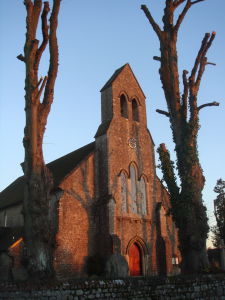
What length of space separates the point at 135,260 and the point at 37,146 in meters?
13.8

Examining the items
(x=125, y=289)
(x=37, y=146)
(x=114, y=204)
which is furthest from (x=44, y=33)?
(x=114, y=204)

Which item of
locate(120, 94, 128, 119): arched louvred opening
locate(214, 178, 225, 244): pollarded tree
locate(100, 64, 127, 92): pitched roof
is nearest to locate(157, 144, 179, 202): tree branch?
locate(120, 94, 128, 119): arched louvred opening

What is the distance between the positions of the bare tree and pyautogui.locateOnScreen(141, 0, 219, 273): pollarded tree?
6.02 metres

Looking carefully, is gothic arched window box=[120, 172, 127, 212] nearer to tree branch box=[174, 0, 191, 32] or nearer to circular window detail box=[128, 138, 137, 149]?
circular window detail box=[128, 138, 137, 149]

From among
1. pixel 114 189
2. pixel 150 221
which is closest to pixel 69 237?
pixel 114 189

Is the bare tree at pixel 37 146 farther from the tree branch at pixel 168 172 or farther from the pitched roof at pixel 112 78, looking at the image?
the pitched roof at pixel 112 78

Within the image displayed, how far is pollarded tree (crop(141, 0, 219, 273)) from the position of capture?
56.2ft

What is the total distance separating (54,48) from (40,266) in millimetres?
10022

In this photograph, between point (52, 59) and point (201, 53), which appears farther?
point (201, 53)

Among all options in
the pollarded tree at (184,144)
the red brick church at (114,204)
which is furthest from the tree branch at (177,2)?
the red brick church at (114,204)

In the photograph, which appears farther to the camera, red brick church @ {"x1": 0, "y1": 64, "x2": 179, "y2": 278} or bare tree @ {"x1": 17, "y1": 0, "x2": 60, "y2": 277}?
red brick church @ {"x1": 0, "y1": 64, "x2": 179, "y2": 278}

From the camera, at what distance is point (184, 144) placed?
18.5 meters

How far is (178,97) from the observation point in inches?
766

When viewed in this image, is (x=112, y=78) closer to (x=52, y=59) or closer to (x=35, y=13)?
(x=52, y=59)
